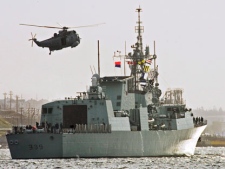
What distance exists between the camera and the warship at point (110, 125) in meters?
71.0

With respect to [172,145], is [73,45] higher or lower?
higher

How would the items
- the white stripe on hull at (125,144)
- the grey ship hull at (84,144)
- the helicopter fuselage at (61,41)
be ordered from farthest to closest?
the helicopter fuselage at (61,41) < the white stripe on hull at (125,144) < the grey ship hull at (84,144)

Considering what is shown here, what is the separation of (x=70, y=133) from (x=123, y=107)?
9.67m

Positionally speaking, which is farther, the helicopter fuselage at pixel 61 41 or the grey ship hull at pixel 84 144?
the helicopter fuselage at pixel 61 41

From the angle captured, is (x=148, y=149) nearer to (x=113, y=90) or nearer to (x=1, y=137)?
(x=113, y=90)

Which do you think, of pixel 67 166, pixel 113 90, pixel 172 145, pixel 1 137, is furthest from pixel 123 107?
pixel 1 137

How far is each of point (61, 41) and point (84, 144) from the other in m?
9.51

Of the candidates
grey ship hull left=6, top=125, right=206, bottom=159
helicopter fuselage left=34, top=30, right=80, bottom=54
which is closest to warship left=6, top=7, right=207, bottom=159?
grey ship hull left=6, top=125, right=206, bottom=159

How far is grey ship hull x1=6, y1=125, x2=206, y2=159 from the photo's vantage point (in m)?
70.4

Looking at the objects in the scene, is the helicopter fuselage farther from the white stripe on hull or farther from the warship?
the white stripe on hull

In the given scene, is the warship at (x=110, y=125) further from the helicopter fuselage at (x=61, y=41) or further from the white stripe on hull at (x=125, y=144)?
the helicopter fuselage at (x=61, y=41)

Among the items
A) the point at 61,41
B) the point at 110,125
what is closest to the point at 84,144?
the point at 110,125

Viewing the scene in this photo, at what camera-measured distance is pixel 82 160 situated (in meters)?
69.8

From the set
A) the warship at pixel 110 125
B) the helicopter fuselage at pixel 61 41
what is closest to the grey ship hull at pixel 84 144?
the warship at pixel 110 125
